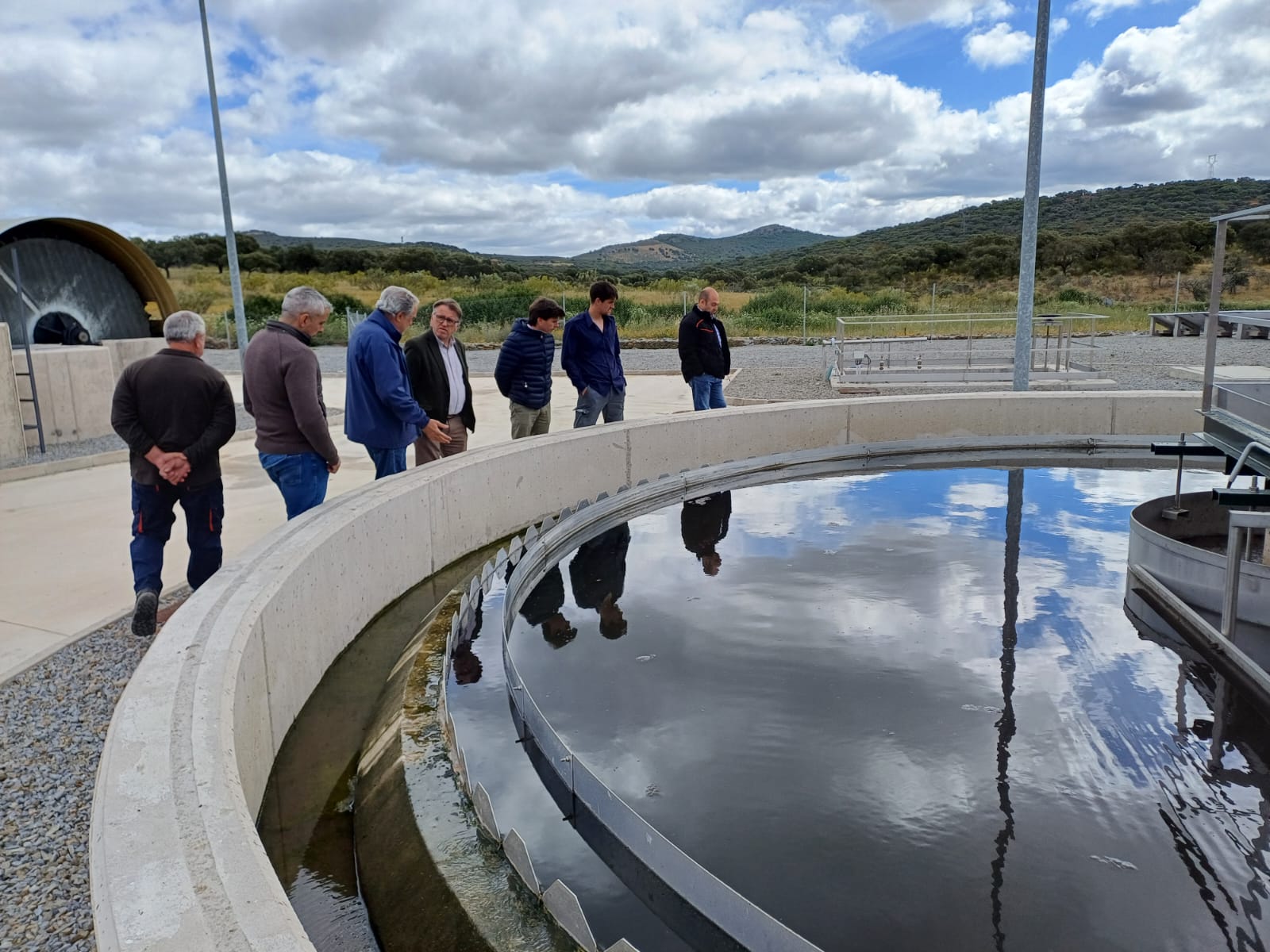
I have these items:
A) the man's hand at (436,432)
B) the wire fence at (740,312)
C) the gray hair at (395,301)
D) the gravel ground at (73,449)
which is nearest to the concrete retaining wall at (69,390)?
the gravel ground at (73,449)

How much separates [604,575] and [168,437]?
256 centimetres

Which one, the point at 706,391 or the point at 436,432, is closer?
the point at 436,432

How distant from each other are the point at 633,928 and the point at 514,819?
692 millimetres

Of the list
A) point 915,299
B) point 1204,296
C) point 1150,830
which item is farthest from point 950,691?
point 1204,296

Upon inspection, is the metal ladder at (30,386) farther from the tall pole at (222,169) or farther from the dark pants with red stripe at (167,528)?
the dark pants with red stripe at (167,528)

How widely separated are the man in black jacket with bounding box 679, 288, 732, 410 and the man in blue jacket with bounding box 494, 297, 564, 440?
1638 millimetres

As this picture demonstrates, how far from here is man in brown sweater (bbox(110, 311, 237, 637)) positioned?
4754 mm

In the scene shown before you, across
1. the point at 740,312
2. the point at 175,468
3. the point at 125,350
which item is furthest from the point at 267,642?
the point at 740,312

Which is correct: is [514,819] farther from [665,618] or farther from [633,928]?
[665,618]

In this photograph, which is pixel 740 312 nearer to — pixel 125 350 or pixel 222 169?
pixel 222 169

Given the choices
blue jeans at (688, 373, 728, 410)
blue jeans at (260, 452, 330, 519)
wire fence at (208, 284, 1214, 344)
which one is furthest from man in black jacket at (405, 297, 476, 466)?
wire fence at (208, 284, 1214, 344)

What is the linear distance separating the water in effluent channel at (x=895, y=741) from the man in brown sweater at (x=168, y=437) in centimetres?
168

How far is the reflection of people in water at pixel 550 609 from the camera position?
195 inches

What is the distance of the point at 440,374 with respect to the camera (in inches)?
254
